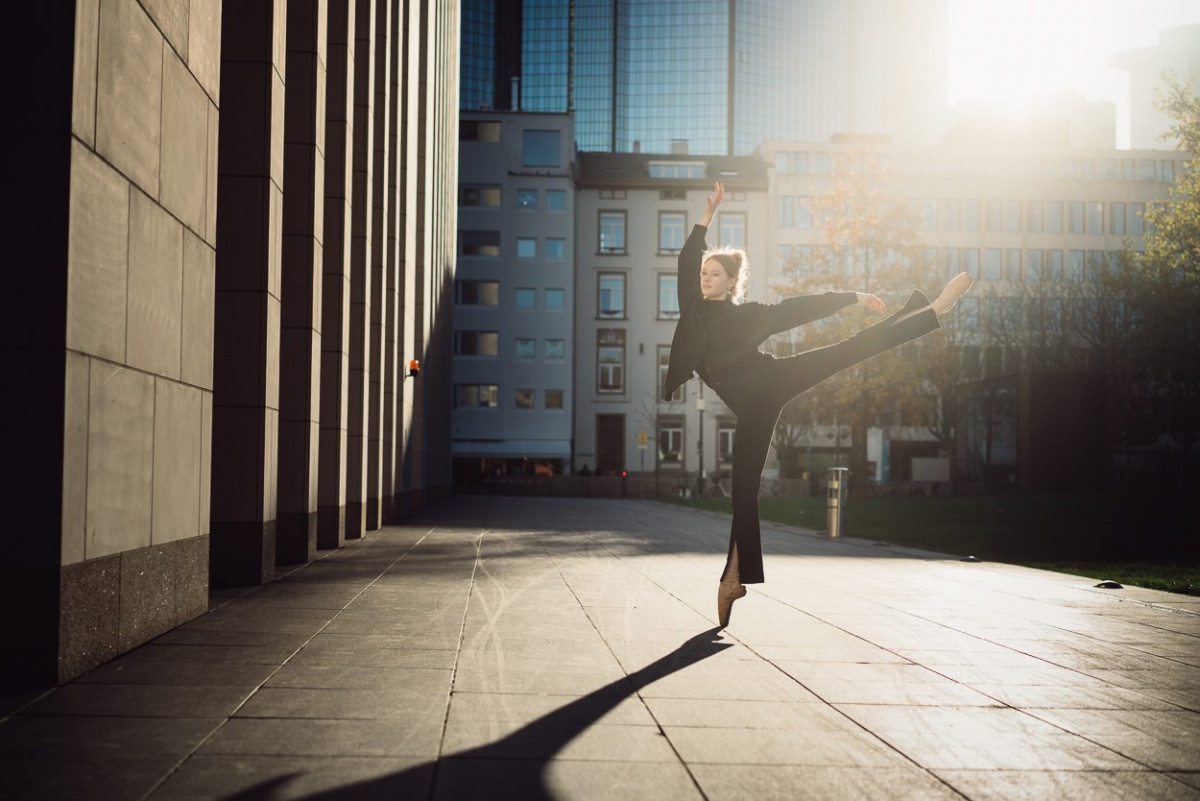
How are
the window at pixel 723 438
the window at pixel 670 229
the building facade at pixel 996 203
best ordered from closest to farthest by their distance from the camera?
the window at pixel 723 438 < the window at pixel 670 229 < the building facade at pixel 996 203

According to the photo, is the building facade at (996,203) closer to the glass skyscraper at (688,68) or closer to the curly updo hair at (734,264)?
the glass skyscraper at (688,68)

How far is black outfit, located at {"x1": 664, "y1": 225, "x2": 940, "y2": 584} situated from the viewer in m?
6.50

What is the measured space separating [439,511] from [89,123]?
2206 centimetres

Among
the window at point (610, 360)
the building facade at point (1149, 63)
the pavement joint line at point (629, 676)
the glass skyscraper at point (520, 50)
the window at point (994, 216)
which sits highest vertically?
the building facade at point (1149, 63)

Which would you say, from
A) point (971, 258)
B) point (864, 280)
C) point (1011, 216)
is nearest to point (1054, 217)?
point (1011, 216)

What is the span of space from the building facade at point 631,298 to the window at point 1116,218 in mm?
24725

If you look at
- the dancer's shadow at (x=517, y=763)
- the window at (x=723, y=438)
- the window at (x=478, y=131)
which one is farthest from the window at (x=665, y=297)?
the dancer's shadow at (x=517, y=763)

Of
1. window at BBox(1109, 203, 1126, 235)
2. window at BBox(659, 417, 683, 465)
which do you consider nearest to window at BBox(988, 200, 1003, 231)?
window at BBox(1109, 203, 1126, 235)

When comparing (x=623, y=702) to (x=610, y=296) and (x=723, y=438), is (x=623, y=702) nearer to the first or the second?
(x=723, y=438)

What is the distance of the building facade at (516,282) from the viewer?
208ft

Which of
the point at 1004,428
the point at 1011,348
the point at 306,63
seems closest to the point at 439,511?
the point at 306,63

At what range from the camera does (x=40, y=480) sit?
4.75m

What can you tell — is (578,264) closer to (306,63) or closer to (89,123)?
(306,63)

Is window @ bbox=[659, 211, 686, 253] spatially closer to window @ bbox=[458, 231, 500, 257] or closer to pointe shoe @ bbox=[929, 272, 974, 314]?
window @ bbox=[458, 231, 500, 257]
